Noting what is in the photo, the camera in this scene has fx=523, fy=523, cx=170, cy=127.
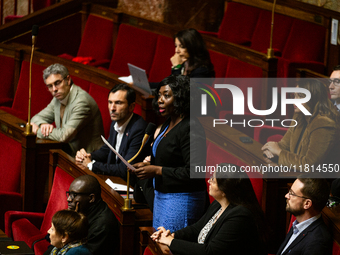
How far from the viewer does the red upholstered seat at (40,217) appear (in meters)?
1.49

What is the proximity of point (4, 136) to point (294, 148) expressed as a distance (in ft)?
3.39

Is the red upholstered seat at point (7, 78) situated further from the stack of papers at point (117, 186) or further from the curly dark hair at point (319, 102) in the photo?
the curly dark hair at point (319, 102)

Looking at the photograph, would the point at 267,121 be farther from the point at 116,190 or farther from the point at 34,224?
the point at 34,224

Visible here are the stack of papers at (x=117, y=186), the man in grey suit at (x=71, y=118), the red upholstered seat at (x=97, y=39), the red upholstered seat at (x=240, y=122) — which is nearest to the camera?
the stack of papers at (x=117, y=186)

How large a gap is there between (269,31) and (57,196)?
153cm

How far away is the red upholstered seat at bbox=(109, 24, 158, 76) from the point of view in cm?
255

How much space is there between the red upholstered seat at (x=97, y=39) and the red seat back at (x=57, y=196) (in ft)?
3.97

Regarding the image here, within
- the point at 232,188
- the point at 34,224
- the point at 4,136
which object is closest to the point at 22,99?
the point at 4,136

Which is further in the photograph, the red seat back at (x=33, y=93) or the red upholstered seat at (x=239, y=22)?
the red upholstered seat at (x=239, y=22)

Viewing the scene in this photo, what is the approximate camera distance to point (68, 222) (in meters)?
1.13

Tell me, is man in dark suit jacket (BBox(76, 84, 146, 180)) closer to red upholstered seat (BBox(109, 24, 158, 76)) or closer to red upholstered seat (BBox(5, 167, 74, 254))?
red upholstered seat (BBox(5, 167, 74, 254))

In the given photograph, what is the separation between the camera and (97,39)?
278cm

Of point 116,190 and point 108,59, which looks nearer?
point 116,190

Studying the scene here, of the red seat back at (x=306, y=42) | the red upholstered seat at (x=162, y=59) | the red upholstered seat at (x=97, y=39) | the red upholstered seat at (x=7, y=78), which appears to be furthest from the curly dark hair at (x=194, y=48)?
the red upholstered seat at (x=7, y=78)
